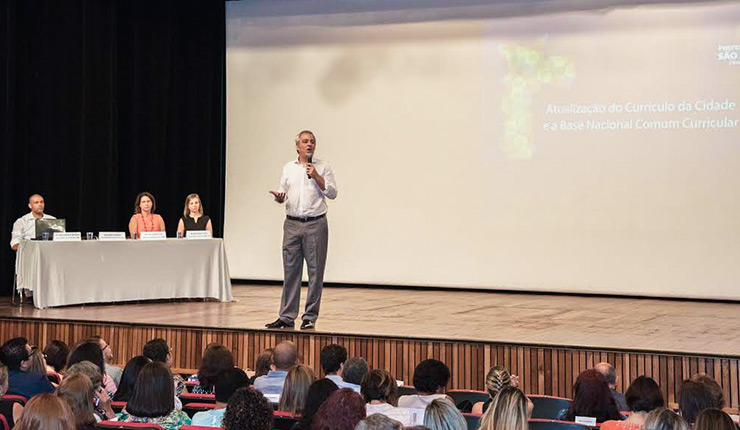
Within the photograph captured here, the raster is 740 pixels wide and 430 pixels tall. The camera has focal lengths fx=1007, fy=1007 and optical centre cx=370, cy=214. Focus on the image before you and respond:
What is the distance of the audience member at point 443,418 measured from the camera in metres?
3.00

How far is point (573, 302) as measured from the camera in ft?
29.8

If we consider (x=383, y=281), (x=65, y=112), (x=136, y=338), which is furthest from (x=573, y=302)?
(x=65, y=112)

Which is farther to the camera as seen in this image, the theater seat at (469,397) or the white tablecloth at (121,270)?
the white tablecloth at (121,270)

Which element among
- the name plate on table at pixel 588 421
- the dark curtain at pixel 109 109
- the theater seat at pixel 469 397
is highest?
the dark curtain at pixel 109 109

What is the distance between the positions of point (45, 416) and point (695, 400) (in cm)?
224

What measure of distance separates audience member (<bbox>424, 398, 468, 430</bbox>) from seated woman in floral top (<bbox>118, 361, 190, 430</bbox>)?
0.99m

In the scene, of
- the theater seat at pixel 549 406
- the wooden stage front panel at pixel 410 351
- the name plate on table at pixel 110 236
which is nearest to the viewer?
the theater seat at pixel 549 406

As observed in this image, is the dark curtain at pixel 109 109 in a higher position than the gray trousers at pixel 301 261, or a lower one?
higher

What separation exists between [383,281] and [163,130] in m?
2.83

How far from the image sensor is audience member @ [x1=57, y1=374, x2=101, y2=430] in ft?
10.9

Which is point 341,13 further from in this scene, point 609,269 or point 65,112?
point 609,269

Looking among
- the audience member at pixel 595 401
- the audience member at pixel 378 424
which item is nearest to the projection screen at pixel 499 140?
the audience member at pixel 595 401

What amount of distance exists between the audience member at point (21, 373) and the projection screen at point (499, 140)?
6266mm

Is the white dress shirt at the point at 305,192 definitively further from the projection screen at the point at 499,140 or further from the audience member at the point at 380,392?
the projection screen at the point at 499,140
